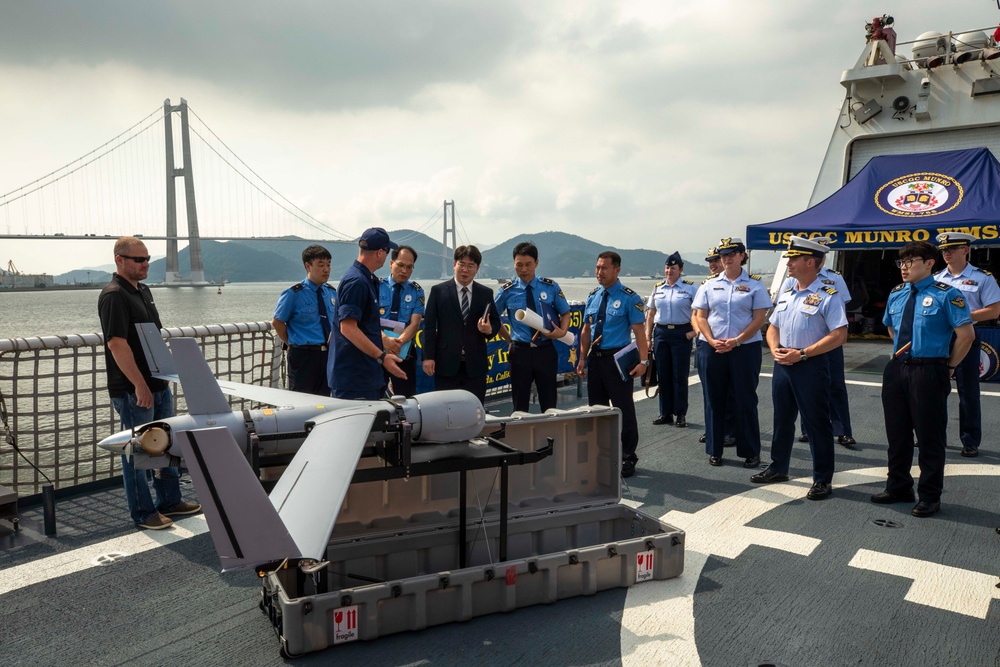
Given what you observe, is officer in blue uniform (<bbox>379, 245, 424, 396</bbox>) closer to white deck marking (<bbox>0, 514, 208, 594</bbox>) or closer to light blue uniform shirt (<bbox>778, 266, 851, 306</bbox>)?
white deck marking (<bbox>0, 514, 208, 594</bbox>)

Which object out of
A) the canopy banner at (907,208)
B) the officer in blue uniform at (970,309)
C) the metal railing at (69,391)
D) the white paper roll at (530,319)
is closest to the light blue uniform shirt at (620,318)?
the white paper roll at (530,319)

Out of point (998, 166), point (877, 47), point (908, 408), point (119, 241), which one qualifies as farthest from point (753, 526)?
point (877, 47)

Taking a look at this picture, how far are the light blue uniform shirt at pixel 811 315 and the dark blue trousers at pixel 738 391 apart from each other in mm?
652

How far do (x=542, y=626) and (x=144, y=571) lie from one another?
8.00 ft

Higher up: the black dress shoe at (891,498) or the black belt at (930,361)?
the black belt at (930,361)

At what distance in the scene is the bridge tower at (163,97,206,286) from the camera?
76.0m

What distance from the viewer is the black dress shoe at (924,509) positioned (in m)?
4.79

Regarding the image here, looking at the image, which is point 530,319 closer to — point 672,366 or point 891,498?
point 672,366

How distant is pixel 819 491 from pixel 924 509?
702mm

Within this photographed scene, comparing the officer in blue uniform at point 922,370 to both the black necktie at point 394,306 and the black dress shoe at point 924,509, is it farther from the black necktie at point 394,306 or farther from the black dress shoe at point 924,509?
the black necktie at point 394,306

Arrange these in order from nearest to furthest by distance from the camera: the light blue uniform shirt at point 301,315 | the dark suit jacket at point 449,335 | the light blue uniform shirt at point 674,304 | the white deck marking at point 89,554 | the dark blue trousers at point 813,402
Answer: the white deck marking at point 89,554
the dark blue trousers at point 813,402
the dark suit jacket at point 449,335
the light blue uniform shirt at point 301,315
the light blue uniform shirt at point 674,304

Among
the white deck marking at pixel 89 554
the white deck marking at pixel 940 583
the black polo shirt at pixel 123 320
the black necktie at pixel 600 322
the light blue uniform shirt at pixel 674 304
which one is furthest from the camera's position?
the light blue uniform shirt at pixel 674 304

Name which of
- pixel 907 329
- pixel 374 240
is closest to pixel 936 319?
pixel 907 329

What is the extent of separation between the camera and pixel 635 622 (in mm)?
3307
